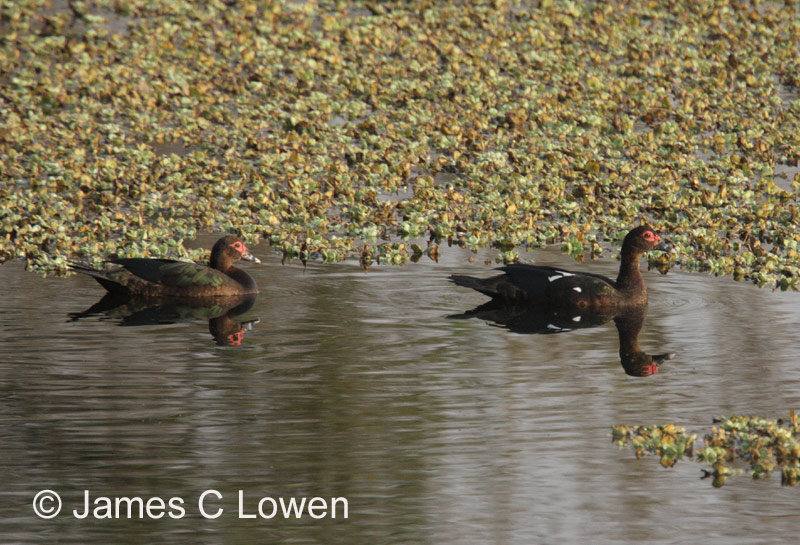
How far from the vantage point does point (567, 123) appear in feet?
96.0

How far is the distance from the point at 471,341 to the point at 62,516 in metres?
6.60

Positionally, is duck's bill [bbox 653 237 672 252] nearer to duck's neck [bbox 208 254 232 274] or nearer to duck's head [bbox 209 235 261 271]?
duck's head [bbox 209 235 261 271]

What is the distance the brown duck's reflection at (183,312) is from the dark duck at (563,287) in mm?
2702

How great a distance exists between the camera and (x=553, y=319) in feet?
59.3

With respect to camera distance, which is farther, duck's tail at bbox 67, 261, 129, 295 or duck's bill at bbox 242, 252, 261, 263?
duck's bill at bbox 242, 252, 261, 263

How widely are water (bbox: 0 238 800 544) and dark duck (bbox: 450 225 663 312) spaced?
1.22 ft

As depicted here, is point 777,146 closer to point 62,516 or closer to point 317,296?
point 317,296

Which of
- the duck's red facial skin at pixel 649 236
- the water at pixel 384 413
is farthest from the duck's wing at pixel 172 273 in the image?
the duck's red facial skin at pixel 649 236

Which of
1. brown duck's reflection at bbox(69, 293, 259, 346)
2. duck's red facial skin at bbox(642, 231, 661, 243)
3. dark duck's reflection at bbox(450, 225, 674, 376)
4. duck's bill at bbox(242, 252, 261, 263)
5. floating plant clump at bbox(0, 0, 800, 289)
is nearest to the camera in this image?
brown duck's reflection at bbox(69, 293, 259, 346)

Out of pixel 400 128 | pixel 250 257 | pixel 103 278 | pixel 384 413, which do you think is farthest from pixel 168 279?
pixel 400 128

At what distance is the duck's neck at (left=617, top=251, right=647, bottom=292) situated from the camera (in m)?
18.5

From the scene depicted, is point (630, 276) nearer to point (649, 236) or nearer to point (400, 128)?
point (649, 236)

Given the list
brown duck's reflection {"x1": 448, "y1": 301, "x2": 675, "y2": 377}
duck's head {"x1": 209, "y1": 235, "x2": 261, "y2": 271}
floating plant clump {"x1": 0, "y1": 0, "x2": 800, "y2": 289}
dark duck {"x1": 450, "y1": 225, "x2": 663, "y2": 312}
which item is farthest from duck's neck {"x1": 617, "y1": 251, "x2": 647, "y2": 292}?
duck's head {"x1": 209, "y1": 235, "x2": 261, "y2": 271}

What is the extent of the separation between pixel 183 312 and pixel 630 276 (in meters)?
5.34
